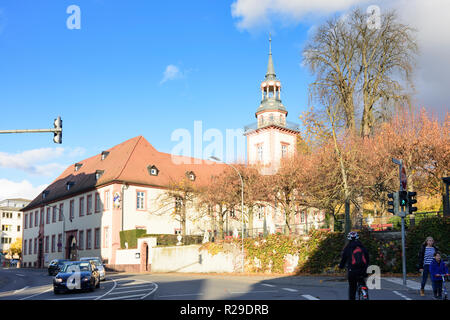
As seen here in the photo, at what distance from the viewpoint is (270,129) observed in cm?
6016

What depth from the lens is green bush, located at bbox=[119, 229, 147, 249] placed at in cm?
4717

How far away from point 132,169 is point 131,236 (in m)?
8.93

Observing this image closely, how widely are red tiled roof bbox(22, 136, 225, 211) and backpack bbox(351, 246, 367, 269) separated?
130ft

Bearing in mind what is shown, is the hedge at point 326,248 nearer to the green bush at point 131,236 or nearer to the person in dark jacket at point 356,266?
the green bush at point 131,236

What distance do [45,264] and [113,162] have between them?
2115 centimetres

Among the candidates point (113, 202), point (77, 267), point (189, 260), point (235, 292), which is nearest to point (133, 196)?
point (113, 202)

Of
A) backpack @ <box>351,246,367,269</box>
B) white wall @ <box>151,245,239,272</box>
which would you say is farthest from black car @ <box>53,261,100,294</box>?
white wall @ <box>151,245,239,272</box>

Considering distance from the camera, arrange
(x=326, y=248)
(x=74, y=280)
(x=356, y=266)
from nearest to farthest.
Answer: (x=356, y=266) < (x=74, y=280) < (x=326, y=248)

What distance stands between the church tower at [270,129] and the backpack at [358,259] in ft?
159

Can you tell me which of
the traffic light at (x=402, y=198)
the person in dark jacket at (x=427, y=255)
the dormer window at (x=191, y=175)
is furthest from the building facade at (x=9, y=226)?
the person in dark jacket at (x=427, y=255)

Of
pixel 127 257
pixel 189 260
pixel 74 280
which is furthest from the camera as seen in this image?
pixel 127 257

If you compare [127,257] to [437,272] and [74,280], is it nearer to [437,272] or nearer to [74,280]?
[74,280]
